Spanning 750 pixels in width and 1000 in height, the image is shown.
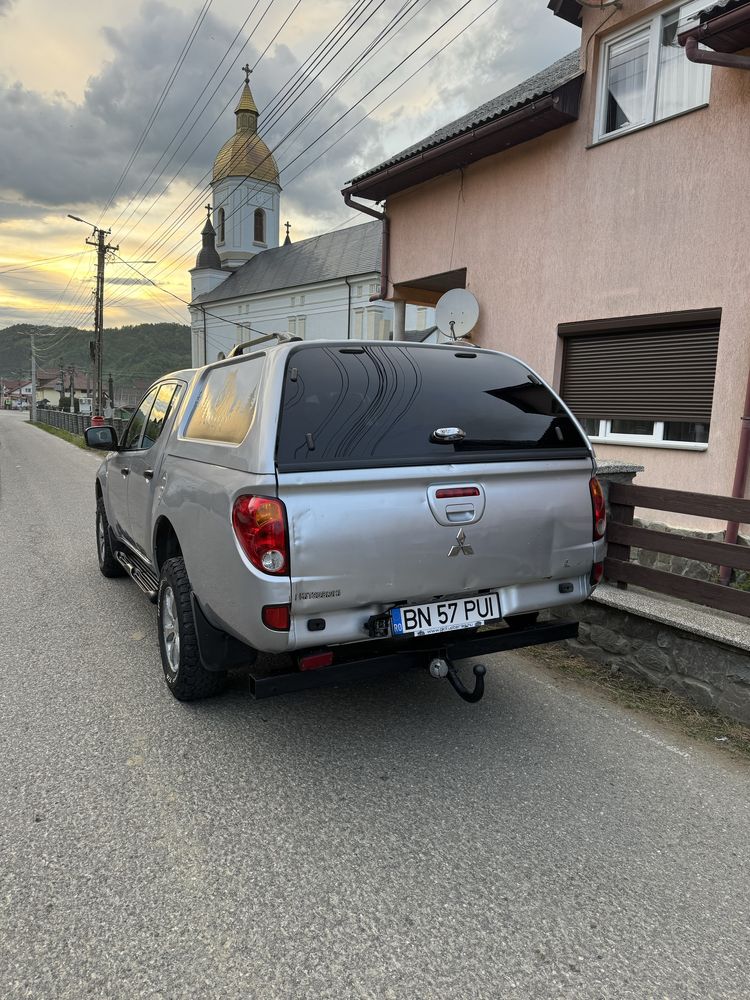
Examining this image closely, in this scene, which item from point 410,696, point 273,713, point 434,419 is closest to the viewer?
point 434,419

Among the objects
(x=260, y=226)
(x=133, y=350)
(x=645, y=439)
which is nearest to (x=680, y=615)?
(x=645, y=439)

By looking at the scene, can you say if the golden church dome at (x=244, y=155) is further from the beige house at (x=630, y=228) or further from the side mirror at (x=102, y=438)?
the side mirror at (x=102, y=438)

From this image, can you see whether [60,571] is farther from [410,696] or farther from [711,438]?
[711,438]

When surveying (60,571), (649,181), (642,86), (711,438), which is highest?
(642,86)

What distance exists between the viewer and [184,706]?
3.67 meters

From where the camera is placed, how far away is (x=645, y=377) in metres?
7.66

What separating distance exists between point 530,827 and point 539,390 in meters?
2.13

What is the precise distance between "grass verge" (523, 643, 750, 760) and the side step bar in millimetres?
2550

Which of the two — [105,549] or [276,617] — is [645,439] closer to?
[105,549]

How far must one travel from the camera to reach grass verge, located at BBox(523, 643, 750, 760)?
11.3 feet

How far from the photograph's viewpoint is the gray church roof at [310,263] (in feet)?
166

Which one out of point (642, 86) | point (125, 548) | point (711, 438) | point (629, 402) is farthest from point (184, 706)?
point (642, 86)

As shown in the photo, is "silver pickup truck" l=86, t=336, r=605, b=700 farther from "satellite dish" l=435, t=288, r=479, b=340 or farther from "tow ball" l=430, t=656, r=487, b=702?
"satellite dish" l=435, t=288, r=479, b=340

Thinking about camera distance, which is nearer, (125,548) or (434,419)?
(434,419)
